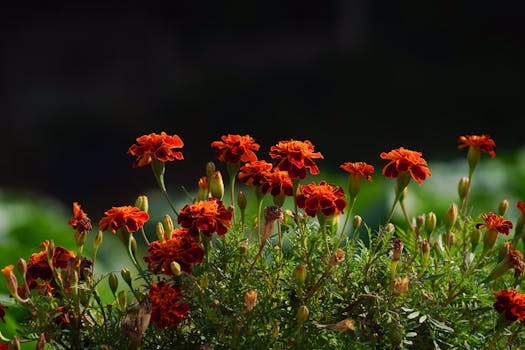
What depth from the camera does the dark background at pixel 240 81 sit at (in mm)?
7062

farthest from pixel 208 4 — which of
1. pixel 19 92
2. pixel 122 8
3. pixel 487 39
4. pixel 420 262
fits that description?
pixel 420 262

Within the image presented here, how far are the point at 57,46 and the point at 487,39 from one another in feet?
14.9

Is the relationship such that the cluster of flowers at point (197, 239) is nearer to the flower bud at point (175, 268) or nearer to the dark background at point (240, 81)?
the flower bud at point (175, 268)

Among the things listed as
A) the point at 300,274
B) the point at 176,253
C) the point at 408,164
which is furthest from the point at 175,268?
the point at 408,164

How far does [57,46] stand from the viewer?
8.68 m

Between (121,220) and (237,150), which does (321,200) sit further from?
(121,220)

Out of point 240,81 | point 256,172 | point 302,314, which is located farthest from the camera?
point 240,81

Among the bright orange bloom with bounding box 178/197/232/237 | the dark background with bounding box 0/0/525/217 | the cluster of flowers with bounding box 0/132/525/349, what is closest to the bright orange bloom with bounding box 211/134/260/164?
the cluster of flowers with bounding box 0/132/525/349

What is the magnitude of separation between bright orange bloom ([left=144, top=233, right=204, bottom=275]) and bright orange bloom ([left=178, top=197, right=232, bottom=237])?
0.07 feet

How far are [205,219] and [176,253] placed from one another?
6cm

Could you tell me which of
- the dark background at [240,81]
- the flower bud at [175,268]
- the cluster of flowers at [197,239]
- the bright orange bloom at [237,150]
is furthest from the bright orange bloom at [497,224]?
the dark background at [240,81]

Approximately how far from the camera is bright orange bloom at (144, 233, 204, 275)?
1054 millimetres

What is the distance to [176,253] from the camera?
1.06 metres

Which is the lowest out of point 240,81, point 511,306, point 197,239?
point 511,306
